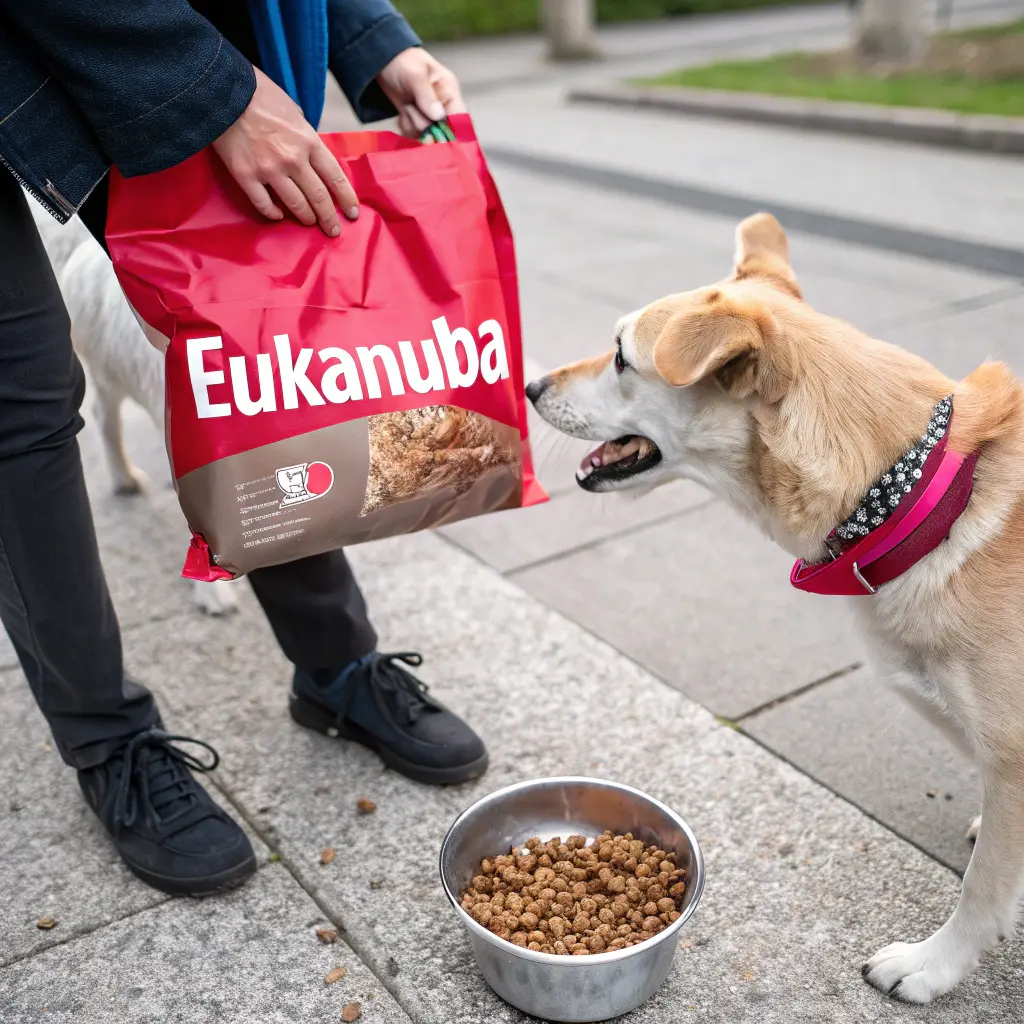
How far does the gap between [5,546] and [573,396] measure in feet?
4.03

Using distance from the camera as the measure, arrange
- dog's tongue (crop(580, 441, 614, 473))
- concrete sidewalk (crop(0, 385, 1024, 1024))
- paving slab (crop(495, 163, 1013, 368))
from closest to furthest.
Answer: concrete sidewalk (crop(0, 385, 1024, 1024)) → dog's tongue (crop(580, 441, 614, 473)) → paving slab (crop(495, 163, 1013, 368))

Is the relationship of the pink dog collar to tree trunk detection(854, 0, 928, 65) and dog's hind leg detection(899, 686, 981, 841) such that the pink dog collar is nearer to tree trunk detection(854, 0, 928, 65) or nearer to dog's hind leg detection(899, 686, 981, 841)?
dog's hind leg detection(899, 686, 981, 841)

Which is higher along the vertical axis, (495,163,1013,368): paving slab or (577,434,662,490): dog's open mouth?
(577,434,662,490): dog's open mouth

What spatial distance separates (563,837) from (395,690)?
24.1 inches

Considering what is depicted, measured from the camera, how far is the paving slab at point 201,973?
83.3 inches

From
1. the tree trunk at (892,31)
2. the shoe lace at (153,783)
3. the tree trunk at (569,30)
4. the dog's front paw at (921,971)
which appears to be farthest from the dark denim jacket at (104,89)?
the tree trunk at (569,30)

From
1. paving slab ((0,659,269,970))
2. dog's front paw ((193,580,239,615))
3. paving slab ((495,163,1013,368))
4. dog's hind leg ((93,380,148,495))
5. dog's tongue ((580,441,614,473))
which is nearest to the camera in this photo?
paving slab ((0,659,269,970))

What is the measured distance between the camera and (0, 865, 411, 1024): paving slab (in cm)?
212

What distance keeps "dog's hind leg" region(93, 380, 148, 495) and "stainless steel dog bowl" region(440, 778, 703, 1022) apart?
6.53 feet

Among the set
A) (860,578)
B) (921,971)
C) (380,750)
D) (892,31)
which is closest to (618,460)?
(860,578)

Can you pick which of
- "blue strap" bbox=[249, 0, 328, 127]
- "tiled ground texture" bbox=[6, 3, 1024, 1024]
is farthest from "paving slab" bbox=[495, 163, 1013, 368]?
"blue strap" bbox=[249, 0, 328, 127]

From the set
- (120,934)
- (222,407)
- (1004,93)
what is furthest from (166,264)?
(1004,93)

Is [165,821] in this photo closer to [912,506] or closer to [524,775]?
[524,775]

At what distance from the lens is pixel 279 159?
208 centimetres
